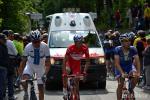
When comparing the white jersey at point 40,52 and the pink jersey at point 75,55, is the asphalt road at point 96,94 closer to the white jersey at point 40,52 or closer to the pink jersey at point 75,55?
the pink jersey at point 75,55

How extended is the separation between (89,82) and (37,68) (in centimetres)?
649

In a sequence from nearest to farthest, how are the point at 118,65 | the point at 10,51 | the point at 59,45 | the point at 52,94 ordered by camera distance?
the point at 118,65 < the point at 10,51 < the point at 52,94 < the point at 59,45

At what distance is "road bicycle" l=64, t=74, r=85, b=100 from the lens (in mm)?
10906

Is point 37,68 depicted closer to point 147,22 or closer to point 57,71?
point 57,71

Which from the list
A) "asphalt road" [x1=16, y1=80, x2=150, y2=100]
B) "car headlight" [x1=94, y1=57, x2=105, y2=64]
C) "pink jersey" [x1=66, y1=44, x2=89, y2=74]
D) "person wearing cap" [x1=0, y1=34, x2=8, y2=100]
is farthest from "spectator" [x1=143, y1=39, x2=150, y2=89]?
"person wearing cap" [x1=0, y1=34, x2=8, y2=100]

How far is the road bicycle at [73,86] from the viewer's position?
10906mm

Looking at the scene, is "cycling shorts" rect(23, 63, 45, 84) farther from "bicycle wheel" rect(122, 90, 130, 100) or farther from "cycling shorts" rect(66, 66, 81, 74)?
"bicycle wheel" rect(122, 90, 130, 100)

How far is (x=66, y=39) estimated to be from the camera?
54.6 ft

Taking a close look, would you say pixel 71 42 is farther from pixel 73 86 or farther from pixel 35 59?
pixel 35 59

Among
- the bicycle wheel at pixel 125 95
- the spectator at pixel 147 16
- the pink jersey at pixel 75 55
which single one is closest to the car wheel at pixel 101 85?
the pink jersey at pixel 75 55

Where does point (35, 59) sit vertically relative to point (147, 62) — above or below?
above

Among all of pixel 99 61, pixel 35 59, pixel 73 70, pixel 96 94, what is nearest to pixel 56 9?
pixel 99 61

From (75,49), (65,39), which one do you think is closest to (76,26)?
(65,39)

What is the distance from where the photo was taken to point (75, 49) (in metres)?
11.7
